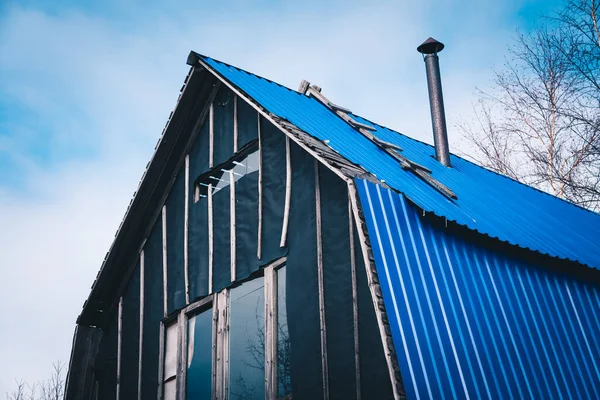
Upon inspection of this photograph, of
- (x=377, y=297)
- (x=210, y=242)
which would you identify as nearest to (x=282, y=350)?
(x=377, y=297)

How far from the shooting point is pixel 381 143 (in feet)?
35.2

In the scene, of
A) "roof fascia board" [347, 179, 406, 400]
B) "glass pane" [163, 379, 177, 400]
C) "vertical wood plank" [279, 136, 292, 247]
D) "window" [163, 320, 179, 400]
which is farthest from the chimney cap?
"glass pane" [163, 379, 177, 400]

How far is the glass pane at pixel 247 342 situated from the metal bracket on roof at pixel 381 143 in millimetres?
3063

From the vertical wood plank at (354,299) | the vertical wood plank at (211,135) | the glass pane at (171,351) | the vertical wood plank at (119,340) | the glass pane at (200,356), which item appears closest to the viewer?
the vertical wood plank at (354,299)

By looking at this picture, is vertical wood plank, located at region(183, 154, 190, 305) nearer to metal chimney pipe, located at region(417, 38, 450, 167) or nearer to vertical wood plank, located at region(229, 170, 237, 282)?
vertical wood plank, located at region(229, 170, 237, 282)

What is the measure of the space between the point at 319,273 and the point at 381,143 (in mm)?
3795

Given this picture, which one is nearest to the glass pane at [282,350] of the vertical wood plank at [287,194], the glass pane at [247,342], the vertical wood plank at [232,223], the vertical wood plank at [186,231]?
the glass pane at [247,342]

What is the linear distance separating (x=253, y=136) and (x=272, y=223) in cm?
186

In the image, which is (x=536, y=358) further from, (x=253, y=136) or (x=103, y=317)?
(x=103, y=317)

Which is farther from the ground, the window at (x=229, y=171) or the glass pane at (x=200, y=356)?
the window at (x=229, y=171)

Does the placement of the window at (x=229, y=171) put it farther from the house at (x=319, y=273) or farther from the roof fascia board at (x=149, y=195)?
the roof fascia board at (x=149, y=195)

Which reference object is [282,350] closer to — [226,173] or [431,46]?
[226,173]

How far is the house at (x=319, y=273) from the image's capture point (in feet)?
22.3

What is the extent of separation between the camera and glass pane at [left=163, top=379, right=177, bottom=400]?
31.8ft
